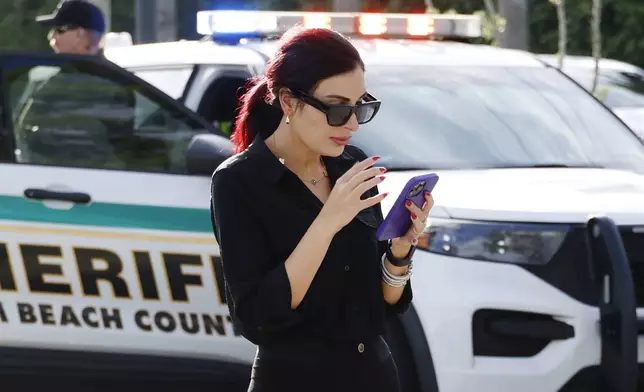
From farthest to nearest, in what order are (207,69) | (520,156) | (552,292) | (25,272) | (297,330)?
(207,69) < (520,156) < (25,272) < (552,292) < (297,330)

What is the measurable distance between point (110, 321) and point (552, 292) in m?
1.49

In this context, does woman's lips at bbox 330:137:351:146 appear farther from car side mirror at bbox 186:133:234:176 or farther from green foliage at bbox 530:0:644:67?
green foliage at bbox 530:0:644:67

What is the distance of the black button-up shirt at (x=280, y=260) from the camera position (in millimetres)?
2668

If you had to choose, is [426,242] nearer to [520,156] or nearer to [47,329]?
[520,156]

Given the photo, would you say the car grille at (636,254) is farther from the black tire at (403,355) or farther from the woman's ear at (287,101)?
the woman's ear at (287,101)

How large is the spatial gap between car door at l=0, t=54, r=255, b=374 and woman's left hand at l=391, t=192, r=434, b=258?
1929mm

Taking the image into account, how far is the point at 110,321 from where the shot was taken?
4766 mm

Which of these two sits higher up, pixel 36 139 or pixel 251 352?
pixel 36 139

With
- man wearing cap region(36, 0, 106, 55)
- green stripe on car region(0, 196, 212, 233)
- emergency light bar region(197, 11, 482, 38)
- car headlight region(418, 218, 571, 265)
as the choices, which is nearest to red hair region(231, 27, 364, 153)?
car headlight region(418, 218, 571, 265)

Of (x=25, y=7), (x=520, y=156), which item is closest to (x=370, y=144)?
(x=520, y=156)

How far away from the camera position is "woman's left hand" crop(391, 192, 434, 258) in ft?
9.05

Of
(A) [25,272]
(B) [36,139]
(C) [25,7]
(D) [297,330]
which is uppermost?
(D) [297,330]

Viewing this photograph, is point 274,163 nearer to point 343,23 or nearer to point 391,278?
point 391,278

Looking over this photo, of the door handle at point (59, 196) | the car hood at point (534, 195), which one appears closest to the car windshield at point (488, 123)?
the car hood at point (534, 195)
